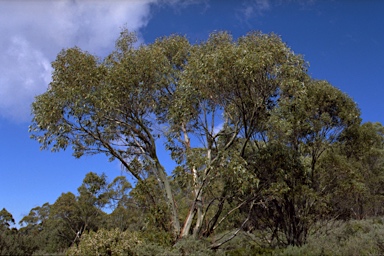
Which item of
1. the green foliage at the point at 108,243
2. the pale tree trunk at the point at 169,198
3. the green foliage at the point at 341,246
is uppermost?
the pale tree trunk at the point at 169,198

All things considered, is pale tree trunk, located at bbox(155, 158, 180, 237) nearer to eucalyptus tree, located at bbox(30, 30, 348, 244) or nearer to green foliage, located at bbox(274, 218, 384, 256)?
eucalyptus tree, located at bbox(30, 30, 348, 244)

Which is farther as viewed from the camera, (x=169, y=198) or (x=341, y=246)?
(x=341, y=246)

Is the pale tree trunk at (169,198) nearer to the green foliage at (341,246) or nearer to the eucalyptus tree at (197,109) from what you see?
the eucalyptus tree at (197,109)

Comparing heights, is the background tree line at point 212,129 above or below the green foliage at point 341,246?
above

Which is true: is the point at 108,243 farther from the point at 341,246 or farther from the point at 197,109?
the point at 341,246

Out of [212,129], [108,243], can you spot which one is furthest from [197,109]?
[108,243]

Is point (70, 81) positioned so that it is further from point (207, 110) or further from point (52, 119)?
point (207, 110)

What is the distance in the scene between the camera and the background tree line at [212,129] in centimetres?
1118

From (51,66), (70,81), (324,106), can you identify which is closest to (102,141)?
(70,81)

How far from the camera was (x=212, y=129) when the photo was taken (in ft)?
45.0

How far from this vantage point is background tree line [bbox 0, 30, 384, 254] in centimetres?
1118

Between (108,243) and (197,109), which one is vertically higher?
(197,109)

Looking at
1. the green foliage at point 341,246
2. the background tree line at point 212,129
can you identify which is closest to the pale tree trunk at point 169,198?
the background tree line at point 212,129

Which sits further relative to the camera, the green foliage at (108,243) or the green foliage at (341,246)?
the green foliage at (108,243)
